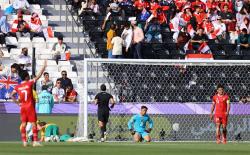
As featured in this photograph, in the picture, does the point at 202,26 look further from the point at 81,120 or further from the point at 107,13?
the point at 81,120

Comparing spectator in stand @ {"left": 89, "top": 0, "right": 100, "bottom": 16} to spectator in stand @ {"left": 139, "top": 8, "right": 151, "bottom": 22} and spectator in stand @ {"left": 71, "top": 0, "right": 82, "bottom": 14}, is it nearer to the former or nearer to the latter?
spectator in stand @ {"left": 71, "top": 0, "right": 82, "bottom": 14}

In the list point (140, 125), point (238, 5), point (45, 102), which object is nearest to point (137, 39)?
point (140, 125)

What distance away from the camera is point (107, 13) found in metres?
41.6

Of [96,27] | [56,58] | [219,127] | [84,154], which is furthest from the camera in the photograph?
[96,27]

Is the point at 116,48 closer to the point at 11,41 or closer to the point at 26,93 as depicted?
the point at 11,41

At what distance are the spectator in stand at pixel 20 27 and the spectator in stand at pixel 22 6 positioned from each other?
0.90 metres

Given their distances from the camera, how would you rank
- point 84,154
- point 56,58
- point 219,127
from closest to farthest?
point 84,154 → point 219,127 → point 56,58

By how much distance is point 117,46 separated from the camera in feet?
128

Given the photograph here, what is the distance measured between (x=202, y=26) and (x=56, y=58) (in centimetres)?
737

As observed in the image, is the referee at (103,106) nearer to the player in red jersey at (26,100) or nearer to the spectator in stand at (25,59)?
the spectator in stand at (25,59)

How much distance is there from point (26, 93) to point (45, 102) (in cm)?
820

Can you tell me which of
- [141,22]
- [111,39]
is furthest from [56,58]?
[141,22]

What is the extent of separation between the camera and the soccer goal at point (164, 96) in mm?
35938

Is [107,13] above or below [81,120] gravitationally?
above
